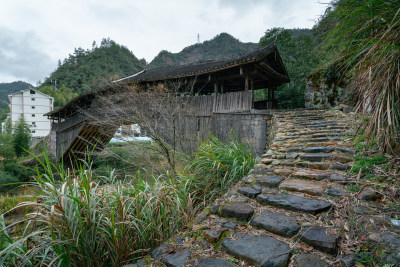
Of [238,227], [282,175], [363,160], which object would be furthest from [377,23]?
[238,227]

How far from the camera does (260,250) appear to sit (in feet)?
3.42

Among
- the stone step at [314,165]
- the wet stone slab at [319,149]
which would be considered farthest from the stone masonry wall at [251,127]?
the stone step at [314,165]

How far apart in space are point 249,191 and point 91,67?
136 feet

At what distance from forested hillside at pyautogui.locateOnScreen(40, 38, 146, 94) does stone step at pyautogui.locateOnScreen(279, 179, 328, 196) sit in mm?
34851

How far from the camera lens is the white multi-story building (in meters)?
28.1

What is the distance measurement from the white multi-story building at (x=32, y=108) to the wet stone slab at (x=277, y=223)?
37.3 metres

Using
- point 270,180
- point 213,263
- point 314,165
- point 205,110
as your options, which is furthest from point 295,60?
point 213,263

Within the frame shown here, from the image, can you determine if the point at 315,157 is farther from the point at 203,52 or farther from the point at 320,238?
the point at 203,52

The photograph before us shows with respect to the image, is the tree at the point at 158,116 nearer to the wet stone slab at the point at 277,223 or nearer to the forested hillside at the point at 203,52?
the wet stone slab at the point at 277,223

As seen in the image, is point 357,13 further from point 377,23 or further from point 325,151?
point 325,151

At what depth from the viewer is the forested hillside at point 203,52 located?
3500 centimetres

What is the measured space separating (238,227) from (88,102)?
1246cm

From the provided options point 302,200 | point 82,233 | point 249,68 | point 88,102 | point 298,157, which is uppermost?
point 249,68

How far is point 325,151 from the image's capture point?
2342 millimetres
